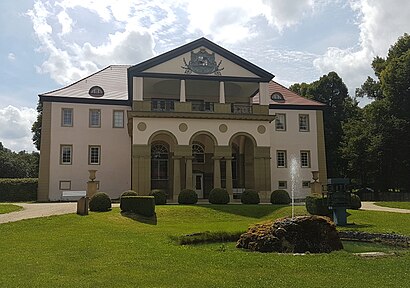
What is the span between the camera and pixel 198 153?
123ft

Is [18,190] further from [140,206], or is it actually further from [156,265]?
[156,265]

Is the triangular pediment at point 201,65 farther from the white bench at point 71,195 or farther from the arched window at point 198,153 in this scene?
the white bench at point 71,195

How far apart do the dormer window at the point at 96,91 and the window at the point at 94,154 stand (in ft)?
15.8

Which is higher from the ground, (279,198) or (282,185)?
(282,185)

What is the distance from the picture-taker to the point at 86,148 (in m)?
38.0

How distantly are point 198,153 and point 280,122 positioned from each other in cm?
895

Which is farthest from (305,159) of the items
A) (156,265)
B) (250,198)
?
(156,265)

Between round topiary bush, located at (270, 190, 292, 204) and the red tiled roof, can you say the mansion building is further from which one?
round topiary bush, located at (270, 190, 292, 204)

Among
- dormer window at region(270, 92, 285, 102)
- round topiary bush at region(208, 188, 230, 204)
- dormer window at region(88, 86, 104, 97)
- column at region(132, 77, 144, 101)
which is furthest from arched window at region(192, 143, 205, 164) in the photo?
dormer window at region(88, 86, 104, 97)

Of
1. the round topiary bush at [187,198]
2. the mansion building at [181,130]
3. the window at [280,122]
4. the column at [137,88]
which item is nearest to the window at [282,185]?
the mansion building at [181,130]

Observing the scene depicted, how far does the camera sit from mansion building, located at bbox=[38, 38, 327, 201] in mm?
31875

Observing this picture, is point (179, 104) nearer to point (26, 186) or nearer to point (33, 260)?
point (26, 186)

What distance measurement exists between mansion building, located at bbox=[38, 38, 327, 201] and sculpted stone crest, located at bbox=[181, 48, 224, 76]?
0.25 feet

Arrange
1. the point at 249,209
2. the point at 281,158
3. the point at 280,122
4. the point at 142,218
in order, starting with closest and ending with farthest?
the point at 142,218 < the point at 249,209 < the point at 281,158 < the point at 280,122
